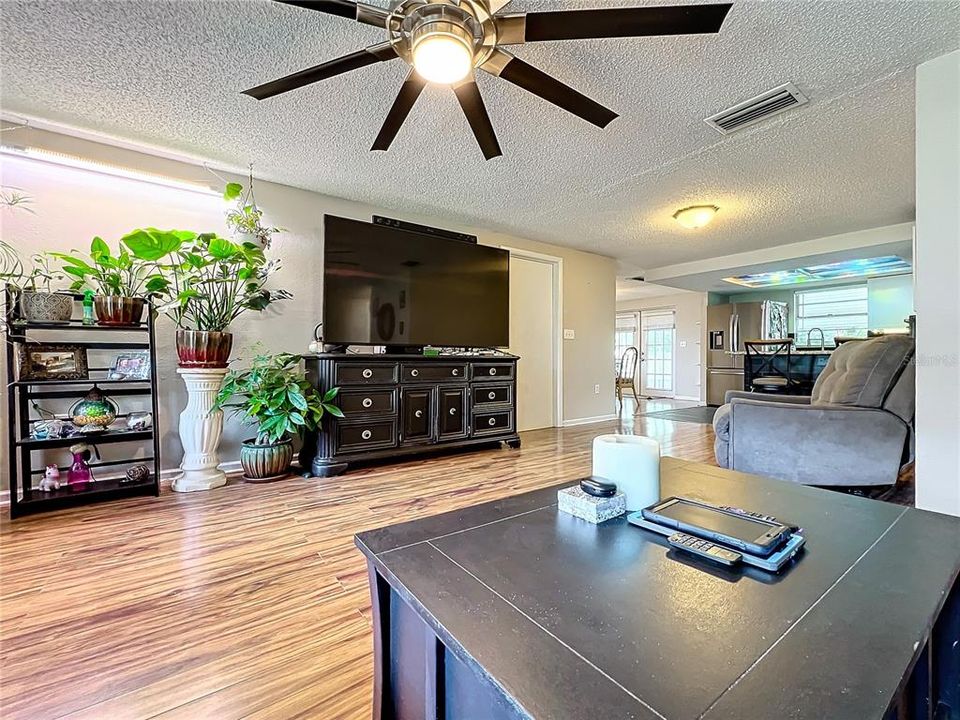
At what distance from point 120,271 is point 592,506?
2.96 metres

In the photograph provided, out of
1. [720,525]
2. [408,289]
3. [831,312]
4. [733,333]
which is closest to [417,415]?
[408,289]

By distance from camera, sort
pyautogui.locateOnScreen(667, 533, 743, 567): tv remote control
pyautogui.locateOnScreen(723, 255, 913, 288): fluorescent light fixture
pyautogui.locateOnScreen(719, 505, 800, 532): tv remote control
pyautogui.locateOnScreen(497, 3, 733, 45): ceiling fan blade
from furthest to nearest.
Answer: pyautogui.locateOnScreen(723, 255, 913, 288): fluorescent light fixture, pyautogui.locateOnScreen(497, 3, 733, 45): ceiling fan blade, pyautogui.locateOnScreen(719, 505, 800, 532): tv remote control, pyautogui.locateOnScreen(667, 533, 743, 567): tv remote control

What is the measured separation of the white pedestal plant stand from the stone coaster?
2426mm

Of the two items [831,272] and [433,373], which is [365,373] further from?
[831,272]

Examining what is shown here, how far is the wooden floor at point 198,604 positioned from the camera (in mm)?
994

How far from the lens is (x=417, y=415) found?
3.17 meters

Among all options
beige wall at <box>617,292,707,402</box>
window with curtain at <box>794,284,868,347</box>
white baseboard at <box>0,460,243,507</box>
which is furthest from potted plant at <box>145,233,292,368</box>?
window with curtain at <box>794,284,868,347</box>

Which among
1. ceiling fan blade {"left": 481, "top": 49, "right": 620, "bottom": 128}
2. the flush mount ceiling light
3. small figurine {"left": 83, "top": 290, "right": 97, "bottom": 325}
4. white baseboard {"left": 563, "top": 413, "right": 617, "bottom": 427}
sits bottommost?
white baseboard {"left": 563, "top": 413, "right": 617, "bottom": 427}

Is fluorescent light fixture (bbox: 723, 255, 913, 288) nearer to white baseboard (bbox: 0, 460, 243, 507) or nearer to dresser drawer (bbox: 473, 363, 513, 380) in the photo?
dresser drawer (bbox: 473, 363, 513, 380)

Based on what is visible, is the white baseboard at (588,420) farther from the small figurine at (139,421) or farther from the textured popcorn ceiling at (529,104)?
the small figurine at (139,421)

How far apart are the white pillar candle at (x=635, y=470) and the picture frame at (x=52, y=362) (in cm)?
274

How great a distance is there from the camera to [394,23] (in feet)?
4.46

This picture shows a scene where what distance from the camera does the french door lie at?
28.7 ft

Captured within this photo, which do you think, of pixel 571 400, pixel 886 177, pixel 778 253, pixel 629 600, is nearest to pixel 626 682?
pixel 629 600
